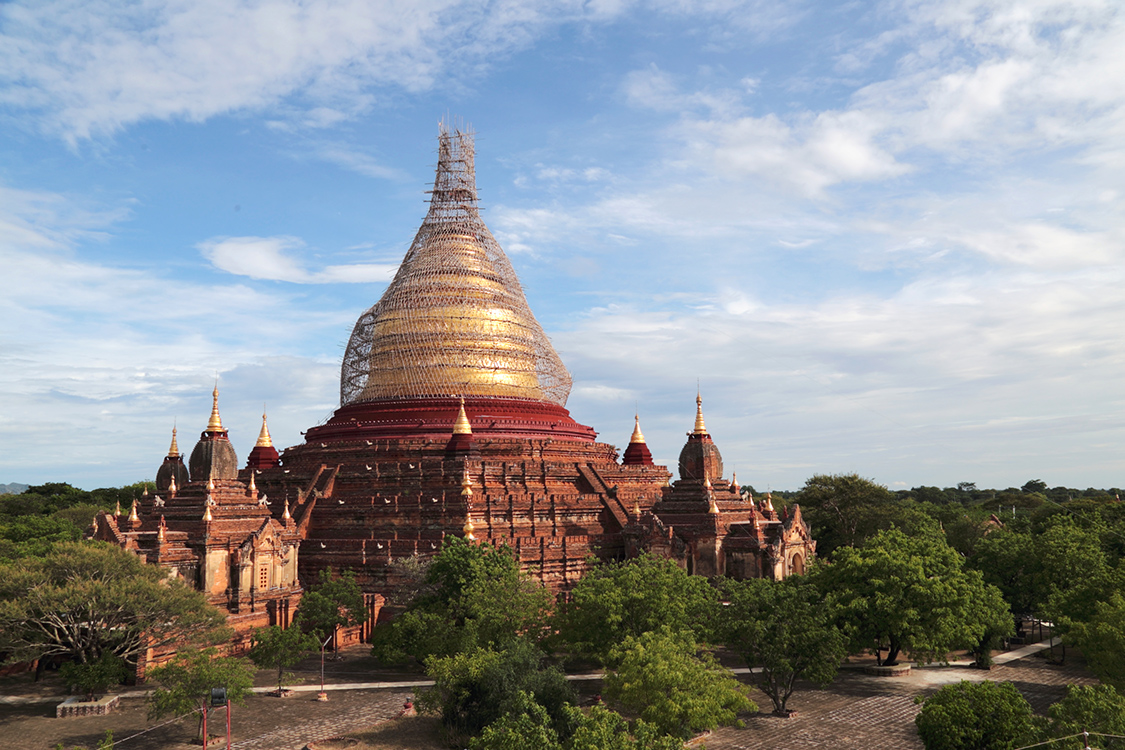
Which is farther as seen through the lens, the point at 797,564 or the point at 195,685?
the point at 797,564

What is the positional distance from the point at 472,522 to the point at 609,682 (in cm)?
2277

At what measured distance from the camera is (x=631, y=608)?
120 feet

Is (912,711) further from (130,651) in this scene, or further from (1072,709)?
(130,651)

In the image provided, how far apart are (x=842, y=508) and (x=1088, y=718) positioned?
201 feet

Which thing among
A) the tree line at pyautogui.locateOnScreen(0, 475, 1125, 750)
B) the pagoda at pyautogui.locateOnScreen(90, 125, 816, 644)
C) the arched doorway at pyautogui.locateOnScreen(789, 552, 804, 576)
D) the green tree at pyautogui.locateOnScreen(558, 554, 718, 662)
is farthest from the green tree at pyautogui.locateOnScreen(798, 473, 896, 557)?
the green tree at pyautogui.locateOnScreen(558, 554, 718, 662)

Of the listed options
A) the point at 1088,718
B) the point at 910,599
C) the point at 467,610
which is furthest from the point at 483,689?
the point at 910,599

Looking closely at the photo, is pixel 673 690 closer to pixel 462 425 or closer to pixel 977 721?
pixel 977 721

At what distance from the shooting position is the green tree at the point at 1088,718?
2155cm

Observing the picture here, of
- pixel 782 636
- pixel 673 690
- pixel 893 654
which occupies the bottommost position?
pixel 893 654

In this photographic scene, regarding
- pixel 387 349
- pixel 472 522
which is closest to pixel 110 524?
pixel 472 522

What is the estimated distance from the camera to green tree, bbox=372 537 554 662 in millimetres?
36938

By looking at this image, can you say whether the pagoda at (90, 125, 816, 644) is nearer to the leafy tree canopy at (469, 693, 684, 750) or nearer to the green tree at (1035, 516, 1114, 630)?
the green tree at (1035, 516, 1114, 630)

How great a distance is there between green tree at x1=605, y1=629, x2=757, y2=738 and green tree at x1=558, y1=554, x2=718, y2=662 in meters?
4.90

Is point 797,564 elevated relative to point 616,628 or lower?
elevated
